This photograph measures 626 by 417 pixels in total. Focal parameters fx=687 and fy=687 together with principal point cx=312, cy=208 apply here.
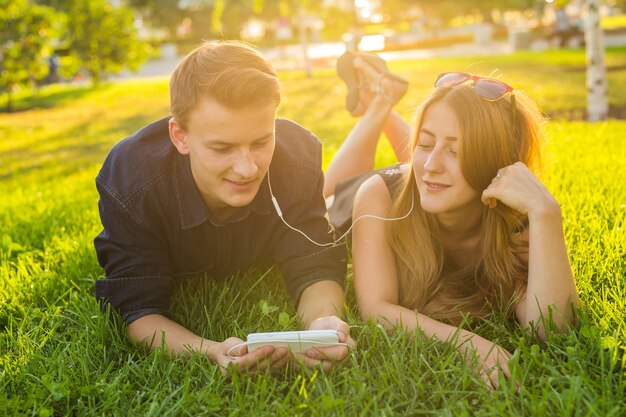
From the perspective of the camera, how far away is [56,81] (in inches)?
1056

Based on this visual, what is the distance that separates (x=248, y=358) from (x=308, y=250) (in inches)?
34.7

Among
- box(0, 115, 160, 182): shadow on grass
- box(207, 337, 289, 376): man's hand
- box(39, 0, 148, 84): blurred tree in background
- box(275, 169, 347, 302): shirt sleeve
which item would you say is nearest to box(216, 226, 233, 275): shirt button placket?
box(275, 169, 347, 302): shirt sleeve

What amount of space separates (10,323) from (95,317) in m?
0.41

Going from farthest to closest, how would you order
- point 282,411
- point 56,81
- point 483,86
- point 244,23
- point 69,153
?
point 244,23, point 56,81, point 69,153, point 483,86, point 282,411

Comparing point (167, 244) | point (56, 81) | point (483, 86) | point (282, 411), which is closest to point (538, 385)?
point (282, 411)

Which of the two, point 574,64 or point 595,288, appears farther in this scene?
point 574,64

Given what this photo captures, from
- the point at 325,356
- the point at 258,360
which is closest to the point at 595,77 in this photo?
the point at 325,356

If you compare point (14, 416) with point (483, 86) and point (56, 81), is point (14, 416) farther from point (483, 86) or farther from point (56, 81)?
point (56, 81)

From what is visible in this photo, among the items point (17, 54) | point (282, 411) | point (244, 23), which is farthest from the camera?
point (244, 23)

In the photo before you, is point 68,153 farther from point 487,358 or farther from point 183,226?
point 487,358

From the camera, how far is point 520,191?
8.85ft

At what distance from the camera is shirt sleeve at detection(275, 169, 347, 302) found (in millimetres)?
3180

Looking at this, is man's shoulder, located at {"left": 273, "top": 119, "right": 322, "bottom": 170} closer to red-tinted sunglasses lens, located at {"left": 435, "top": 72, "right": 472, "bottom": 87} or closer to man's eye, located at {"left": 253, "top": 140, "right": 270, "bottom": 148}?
man's eye, located at {"left": 253, "top": 140, "right": 270, "bottom": 148}

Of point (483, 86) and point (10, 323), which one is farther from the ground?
point (483, 86)
